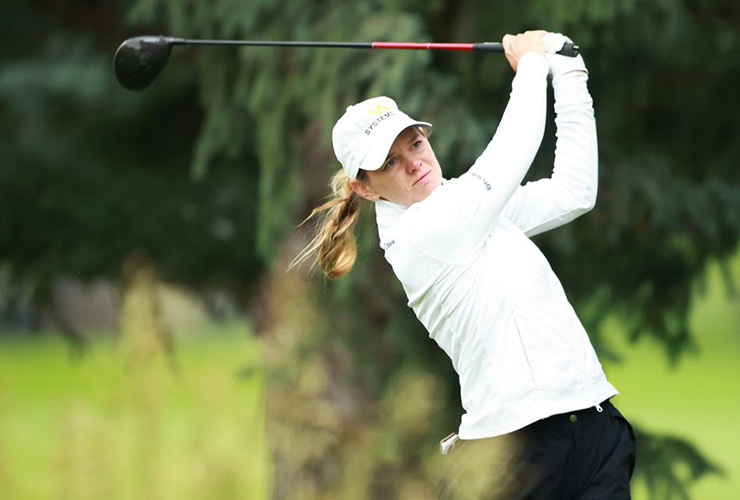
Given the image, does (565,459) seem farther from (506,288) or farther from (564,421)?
(506,288)

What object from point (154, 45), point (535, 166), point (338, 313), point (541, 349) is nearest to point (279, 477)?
point (338, 313)

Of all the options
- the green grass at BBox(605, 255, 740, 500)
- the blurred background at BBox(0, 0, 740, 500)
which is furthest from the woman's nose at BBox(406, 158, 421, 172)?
the green grass at BBox(605, 255, 740, 500)

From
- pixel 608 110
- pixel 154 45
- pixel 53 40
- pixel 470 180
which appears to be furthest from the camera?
pixel 53 40

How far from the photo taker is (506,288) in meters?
2.90

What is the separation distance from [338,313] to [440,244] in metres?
2.91

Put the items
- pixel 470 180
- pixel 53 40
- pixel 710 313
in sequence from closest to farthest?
pixel 470 180, pixel 53 40, pixel 710 313

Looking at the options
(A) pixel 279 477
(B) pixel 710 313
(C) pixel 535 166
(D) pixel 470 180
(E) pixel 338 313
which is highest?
(D) pixel 470 180

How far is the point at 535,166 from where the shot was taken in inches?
223

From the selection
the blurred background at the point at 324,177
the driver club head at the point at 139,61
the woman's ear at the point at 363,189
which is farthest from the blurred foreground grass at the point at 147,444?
the driver club head at the point at 139,61

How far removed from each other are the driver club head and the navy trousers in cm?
161

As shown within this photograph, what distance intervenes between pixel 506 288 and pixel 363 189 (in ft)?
1.46

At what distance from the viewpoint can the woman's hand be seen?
309 cm

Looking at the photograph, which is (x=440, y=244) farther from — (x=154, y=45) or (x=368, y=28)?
(x=368, y=28)

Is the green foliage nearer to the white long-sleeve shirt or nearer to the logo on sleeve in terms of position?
the white long-sleeve shirt
